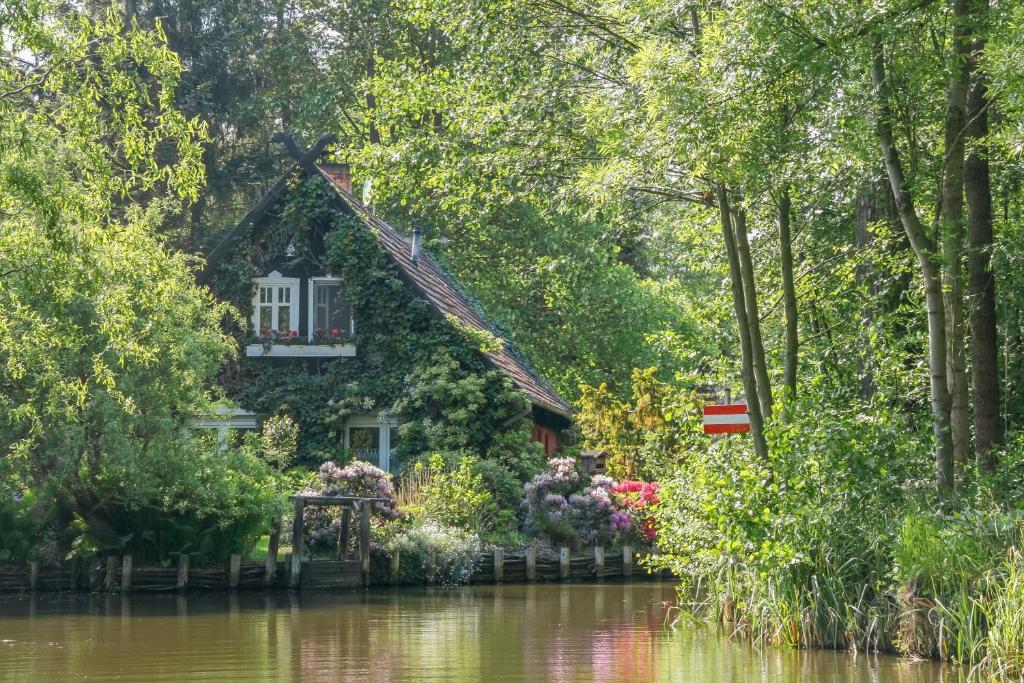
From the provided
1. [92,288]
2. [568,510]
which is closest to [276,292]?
[568,510]

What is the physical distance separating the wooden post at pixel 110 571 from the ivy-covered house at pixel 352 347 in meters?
8.07

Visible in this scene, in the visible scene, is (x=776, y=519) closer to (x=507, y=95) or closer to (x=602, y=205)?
(x=602, y=205)

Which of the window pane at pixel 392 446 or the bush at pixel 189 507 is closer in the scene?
the bush at pixel 189 507

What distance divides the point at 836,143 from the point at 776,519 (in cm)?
425

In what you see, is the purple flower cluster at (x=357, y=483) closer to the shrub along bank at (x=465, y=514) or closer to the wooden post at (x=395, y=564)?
the shrub along bank at (x=465, y=514)

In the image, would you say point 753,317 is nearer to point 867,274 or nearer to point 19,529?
point 867,274

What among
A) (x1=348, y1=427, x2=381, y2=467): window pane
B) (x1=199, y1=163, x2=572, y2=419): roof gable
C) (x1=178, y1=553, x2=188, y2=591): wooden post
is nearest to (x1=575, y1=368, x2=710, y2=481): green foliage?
(x1=199, y1=163, x2=572, y2=419): roof gable

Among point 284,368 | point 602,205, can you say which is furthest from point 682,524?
point 284,368

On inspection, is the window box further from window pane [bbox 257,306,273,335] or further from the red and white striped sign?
the red and white striped sign

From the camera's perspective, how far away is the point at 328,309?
31.0 metres

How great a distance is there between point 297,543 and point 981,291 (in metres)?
11.7

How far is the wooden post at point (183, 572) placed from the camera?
2177cm

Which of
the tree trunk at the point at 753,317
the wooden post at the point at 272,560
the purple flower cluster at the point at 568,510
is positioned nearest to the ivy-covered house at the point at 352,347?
the purple flower cluster at the point at 568,510

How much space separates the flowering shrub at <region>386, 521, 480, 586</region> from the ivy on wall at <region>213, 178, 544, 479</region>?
4491 millimetres
